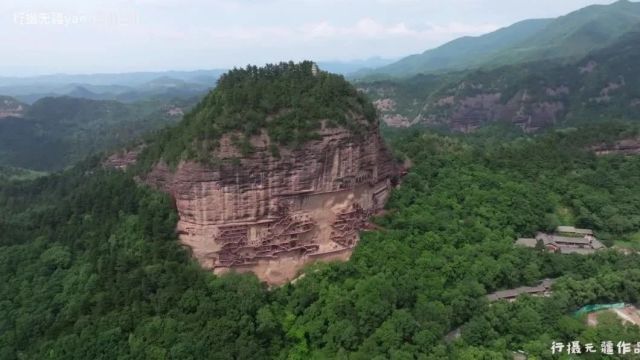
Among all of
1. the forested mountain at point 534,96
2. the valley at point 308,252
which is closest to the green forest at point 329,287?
the valley at point 308,252

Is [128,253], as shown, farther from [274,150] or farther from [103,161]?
[103,161]

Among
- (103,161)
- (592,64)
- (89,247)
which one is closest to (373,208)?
(89,247)

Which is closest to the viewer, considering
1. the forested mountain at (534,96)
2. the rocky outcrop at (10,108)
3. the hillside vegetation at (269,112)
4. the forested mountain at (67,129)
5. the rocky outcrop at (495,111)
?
the hillside vegetation at (269,112)

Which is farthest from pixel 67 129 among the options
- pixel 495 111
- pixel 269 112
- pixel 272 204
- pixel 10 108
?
pixel 272 204

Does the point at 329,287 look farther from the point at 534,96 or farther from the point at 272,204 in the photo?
the point at 534,96

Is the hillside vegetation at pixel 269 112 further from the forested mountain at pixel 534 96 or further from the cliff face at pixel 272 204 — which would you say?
the forested mountain at pixel 534 96

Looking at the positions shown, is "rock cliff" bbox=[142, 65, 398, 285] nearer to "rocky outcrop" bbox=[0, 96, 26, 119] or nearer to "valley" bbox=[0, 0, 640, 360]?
"valley" bbox=[0, 0, 640, 360]
